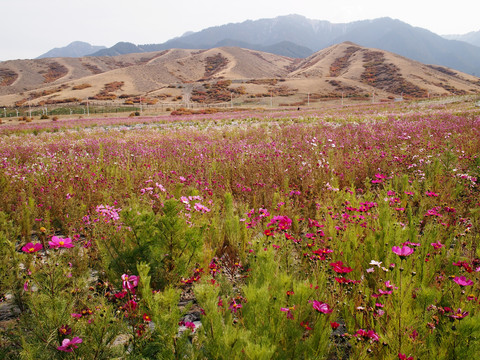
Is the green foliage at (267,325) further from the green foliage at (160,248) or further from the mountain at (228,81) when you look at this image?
the mountain at (228,81)

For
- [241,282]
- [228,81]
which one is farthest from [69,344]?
[228,81]

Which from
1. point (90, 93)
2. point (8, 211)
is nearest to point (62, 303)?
point (8, 211)

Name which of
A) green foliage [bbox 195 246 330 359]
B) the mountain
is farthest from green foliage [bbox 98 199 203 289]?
the mountain

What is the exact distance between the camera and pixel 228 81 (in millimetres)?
92375

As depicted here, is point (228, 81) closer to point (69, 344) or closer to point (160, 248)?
point (160, 248)

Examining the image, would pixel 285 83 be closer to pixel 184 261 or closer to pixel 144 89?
pixel 144 89

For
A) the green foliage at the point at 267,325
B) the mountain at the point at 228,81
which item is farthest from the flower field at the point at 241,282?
the mountain at the point at 228,81

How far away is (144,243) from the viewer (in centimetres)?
262

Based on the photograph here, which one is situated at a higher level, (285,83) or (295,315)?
(285,83)

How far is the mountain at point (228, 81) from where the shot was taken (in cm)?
7956

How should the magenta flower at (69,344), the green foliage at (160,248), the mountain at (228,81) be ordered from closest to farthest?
the magenta flower at (69,344)
the green foliage at (160,248)
the mountain at (228,81)

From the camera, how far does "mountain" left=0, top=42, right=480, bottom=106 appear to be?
79562 millimetres

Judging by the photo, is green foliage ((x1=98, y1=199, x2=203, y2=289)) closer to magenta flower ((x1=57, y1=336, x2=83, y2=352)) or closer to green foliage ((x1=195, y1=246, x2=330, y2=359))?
green foliage ((x1=195, y1=246, x2=330, y2=359))

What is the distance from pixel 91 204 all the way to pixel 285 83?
298 feet
